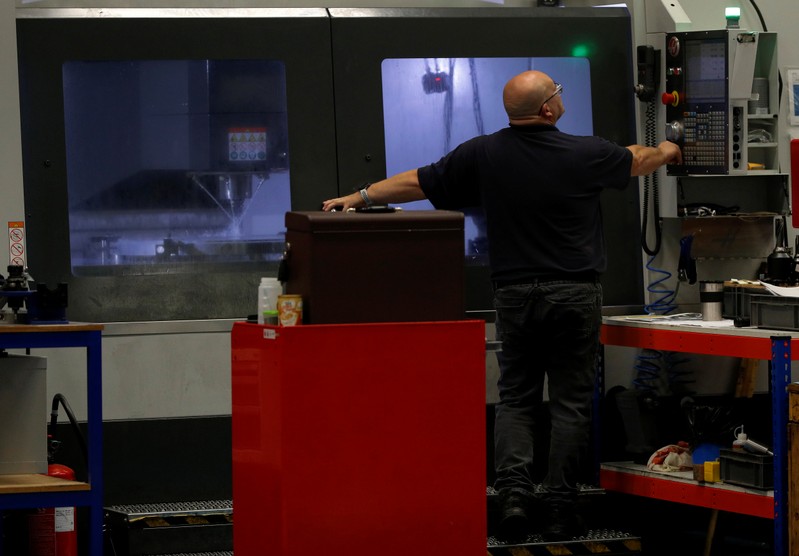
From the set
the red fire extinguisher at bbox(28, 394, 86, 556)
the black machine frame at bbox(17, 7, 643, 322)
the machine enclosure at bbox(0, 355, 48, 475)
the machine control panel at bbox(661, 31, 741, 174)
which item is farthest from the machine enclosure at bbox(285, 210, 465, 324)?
the machine control panel at bbox(661, 31, 741, 174)

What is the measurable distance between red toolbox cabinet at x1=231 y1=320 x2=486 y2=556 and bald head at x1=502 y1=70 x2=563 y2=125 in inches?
50.4

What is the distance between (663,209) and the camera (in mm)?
5004

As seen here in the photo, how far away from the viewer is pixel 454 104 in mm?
5047

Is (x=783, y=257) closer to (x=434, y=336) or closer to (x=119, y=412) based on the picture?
(x=434, y=336)

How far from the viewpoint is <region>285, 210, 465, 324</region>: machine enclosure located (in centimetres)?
316

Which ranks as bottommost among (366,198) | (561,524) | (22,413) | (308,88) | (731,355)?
(561,524)

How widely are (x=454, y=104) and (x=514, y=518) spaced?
6.12ft

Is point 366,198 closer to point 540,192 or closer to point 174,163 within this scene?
point 540,192

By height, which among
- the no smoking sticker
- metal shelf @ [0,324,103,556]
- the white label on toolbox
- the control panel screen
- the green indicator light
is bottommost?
the white label on toolbox

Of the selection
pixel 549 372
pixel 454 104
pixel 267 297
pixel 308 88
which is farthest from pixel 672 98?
pixel 267 297

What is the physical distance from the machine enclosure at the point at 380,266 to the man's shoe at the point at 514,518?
1.14 meters

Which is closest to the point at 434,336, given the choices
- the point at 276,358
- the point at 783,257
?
the point at 276,358

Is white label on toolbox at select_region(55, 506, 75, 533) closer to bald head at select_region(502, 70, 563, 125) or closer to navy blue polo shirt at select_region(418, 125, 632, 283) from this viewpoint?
navy blue polo shirt at select_region(418, 125, 632, 283)

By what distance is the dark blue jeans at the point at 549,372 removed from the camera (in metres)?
4.14
